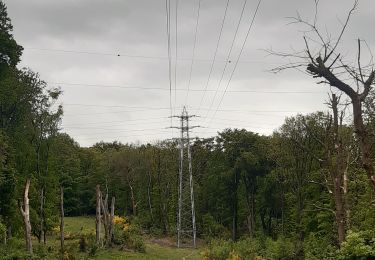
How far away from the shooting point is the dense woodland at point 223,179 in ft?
70.7

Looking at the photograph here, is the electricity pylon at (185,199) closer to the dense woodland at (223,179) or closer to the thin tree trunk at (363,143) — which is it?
the dense woodland at (223,179)

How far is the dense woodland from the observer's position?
21.5m

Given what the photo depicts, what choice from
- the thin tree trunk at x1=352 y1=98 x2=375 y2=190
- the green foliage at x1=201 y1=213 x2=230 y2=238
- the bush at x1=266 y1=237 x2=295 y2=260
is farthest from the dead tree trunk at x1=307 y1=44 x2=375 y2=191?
the green foliage at x1=201 y1=213 x2=230 y2=238

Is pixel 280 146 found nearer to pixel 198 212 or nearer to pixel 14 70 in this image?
pixel 198 212

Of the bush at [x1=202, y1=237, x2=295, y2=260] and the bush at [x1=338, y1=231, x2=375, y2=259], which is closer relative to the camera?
the bush at [x1=338, y1=231, x2=375, y2=259]

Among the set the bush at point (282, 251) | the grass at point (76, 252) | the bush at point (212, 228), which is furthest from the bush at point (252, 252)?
the bush at point (212, 228)

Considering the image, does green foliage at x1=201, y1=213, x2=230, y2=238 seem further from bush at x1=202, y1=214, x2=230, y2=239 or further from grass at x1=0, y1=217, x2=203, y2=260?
grass at x1=0, y1=217, x2=203, y2=260

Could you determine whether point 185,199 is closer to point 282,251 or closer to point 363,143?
point 282,251

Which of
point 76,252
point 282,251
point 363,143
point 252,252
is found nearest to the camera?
point 363,143

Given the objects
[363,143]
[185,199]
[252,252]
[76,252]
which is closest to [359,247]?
[363,143]

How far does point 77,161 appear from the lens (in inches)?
2926

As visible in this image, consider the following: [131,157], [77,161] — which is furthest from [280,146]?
[77,161]

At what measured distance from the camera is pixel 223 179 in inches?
2004

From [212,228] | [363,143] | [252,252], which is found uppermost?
[363,143]
